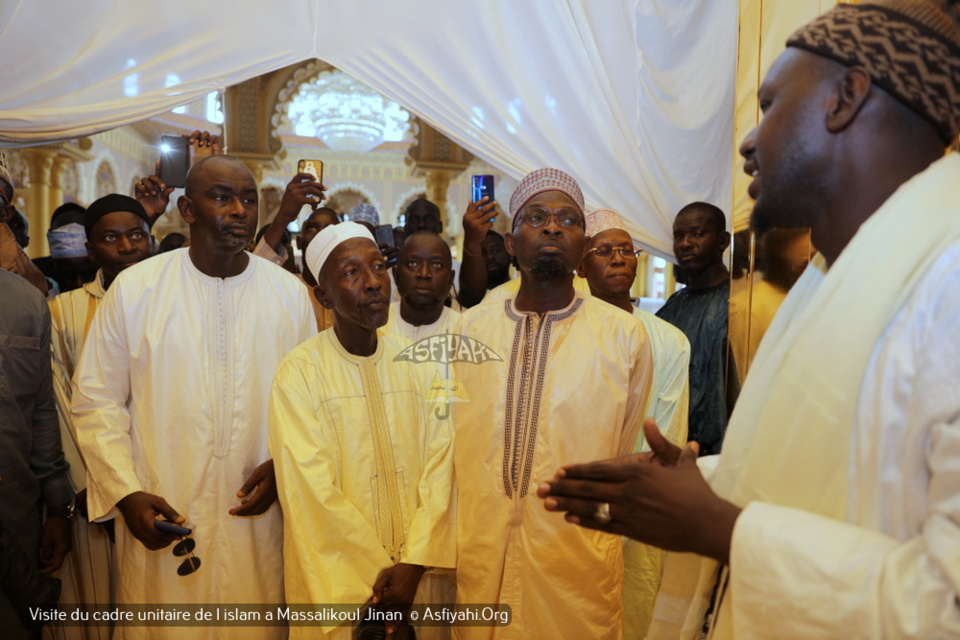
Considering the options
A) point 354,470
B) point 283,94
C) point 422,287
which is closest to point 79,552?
point 354,470

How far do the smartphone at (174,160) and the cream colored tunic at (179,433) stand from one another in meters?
1.25

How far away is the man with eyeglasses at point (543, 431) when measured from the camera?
222 cm

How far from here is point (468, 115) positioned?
→ 11.3 feet

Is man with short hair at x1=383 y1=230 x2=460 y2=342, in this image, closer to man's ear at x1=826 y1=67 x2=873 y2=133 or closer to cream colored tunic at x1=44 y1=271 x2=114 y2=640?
cream colored tunic at x1=44 y1=271 x2=114 y2=640

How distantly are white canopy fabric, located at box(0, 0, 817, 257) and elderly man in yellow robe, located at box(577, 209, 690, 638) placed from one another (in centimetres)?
25

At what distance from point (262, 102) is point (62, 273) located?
9.26m

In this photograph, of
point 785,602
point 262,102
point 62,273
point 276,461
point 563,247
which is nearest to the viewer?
point 785,602

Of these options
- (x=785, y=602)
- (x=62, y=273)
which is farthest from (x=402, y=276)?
(x=785, y=602)

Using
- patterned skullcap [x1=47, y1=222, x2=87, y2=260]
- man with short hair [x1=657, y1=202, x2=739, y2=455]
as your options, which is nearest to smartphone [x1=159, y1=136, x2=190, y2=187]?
patterned skullcap [x1=47, y1=222, x2=87, y2=260]

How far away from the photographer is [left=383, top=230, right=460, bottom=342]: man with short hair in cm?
334

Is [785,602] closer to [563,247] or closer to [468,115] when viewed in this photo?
[563,247]

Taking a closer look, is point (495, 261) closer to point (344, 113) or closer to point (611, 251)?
point (611, 251)

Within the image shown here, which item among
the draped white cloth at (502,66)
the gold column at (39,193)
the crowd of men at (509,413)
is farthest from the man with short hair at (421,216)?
the gold column at (39,193)
